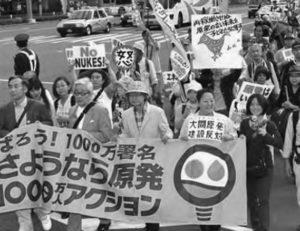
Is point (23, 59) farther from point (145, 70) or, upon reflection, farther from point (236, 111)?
point (236, 111)

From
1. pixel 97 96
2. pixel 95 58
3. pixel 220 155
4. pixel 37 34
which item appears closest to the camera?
pixel 220 155

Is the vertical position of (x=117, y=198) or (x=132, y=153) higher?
(x=132, y=153)

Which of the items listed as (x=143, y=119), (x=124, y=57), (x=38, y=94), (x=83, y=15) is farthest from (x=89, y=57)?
(x=83, y=15)

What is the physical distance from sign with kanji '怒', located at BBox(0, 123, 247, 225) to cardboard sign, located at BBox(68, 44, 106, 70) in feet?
9.04

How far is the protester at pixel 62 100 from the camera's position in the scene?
689 centimetres

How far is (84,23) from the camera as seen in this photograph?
31.7 metres

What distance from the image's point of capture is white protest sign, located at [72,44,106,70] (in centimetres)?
817

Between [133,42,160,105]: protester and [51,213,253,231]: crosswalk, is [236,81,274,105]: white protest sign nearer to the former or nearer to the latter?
[51,213,253,231]: crosswalk

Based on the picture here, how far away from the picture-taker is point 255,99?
568cm

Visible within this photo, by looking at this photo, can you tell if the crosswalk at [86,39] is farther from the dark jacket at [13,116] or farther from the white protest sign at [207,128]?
the white protest sign at [207,128]

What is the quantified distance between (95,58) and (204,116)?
2.96 meters

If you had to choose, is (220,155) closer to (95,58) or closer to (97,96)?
(97,96)

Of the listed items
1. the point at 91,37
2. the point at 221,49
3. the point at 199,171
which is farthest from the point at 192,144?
the point at 91,37

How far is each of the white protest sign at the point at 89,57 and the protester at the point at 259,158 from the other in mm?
3122
